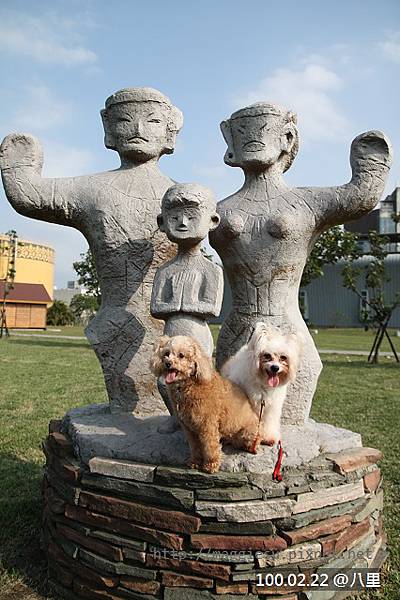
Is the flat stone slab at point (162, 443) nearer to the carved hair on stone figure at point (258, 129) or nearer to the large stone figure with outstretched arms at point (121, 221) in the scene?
the large stone figure with outstretched arms at point (121, 221)

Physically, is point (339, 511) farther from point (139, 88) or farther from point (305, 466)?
point (139, 88)

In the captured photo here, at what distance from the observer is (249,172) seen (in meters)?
3.14

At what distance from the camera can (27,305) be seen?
28.2 meters

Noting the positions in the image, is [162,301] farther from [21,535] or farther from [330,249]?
[330,249]

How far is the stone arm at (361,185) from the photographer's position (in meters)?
2.93

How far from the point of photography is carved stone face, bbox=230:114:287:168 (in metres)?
2.98

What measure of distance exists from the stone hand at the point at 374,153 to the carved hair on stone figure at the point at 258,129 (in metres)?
0.42

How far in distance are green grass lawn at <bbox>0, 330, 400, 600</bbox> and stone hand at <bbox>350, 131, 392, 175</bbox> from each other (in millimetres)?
2303

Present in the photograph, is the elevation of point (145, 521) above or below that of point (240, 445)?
below

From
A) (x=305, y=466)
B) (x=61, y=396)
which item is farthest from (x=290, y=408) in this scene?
(x=61, y=396)

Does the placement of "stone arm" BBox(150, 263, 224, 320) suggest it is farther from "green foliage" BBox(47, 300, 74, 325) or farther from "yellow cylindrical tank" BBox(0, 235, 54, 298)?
"green foliage" BBox(47, 300, 74, 325)

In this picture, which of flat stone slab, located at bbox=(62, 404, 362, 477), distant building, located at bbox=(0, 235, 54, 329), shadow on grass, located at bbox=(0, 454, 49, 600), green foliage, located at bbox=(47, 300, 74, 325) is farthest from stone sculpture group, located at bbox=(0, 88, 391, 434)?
green foliage, located at bbox=(47, 300, 74, 325)

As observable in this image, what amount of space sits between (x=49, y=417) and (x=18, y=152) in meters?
4.63

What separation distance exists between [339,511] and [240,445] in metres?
0.63
